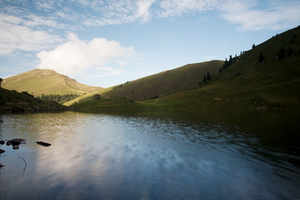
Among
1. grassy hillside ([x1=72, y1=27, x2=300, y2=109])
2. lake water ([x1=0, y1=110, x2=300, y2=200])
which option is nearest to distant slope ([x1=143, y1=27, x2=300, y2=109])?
grassy hillside ([x1=72, y1=27, x2=300, y2=109])

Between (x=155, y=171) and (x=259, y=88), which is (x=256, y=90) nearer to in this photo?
(x=259, y=88)

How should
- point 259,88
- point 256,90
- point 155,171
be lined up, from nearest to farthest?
point 155,171 → point 256,90 → point 259,88

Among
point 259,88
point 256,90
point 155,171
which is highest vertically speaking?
point 259,88

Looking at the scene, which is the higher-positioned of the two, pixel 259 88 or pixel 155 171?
pixel 259 88

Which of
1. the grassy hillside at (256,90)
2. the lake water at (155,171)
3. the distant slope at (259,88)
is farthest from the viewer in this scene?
the grassy hillside at (256,90)

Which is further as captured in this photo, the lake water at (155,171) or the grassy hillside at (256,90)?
the grassy hillside at (256,90)

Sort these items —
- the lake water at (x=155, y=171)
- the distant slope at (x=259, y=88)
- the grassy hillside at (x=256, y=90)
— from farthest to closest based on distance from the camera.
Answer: the grassy hillside at (x=256, y=90) < the distant slope at (x=259, y=88) < the lake water at (x=155, y=171)

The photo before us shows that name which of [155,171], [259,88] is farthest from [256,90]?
[155,171]

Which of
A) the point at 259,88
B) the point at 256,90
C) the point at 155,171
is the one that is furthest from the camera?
the point at 259,88

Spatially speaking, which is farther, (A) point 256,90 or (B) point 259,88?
(B) point 259,88

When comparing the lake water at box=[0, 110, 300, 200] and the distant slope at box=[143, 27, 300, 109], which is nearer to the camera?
the lake water at box=[0, 110, 300, 200]

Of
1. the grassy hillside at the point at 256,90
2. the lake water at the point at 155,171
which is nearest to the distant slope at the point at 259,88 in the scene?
the grassy hillside at the point at 256,90

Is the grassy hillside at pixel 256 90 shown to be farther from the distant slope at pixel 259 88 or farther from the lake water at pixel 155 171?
the lake water at pixel 155 171

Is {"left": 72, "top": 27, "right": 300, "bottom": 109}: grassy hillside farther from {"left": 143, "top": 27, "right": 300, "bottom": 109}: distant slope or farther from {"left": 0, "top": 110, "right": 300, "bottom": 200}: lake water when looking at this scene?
{"left": 0, "top": 110, "right": 300, "bottom": 200}: lake water
